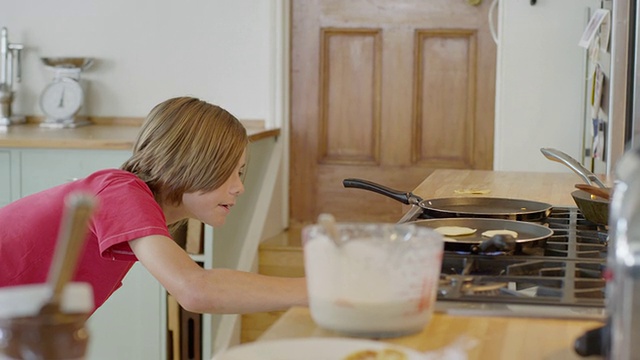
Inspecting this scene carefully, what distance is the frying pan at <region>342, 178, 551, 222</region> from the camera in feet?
6.15

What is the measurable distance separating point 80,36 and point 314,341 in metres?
3.64

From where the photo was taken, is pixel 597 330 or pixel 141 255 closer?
pixel 597 330

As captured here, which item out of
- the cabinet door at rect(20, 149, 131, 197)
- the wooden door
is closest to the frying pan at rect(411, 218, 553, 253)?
the cabinet door at rect(20, 149, 131, 197)

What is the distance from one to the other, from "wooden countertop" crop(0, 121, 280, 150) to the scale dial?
81 mm

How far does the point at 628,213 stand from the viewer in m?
0.79

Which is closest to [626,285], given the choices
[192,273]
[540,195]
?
[192,273]

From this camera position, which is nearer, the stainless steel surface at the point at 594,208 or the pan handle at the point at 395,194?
the stainless steel surface at the point at 594,208

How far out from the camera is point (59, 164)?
3562 mm

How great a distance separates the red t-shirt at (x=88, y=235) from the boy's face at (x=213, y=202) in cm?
13

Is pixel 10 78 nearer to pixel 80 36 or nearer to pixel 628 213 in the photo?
pixel 80 36

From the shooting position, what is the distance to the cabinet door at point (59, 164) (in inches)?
138

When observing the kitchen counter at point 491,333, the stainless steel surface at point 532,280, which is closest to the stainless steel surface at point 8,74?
the stainless steel surface at point 532,280

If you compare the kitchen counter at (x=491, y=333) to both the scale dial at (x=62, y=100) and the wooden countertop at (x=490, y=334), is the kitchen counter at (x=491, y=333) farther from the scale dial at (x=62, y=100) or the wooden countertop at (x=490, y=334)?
the scale dial at (x=62, y=100)

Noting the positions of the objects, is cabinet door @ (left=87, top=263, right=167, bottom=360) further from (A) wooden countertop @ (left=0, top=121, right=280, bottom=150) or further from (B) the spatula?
(B) the spatula
